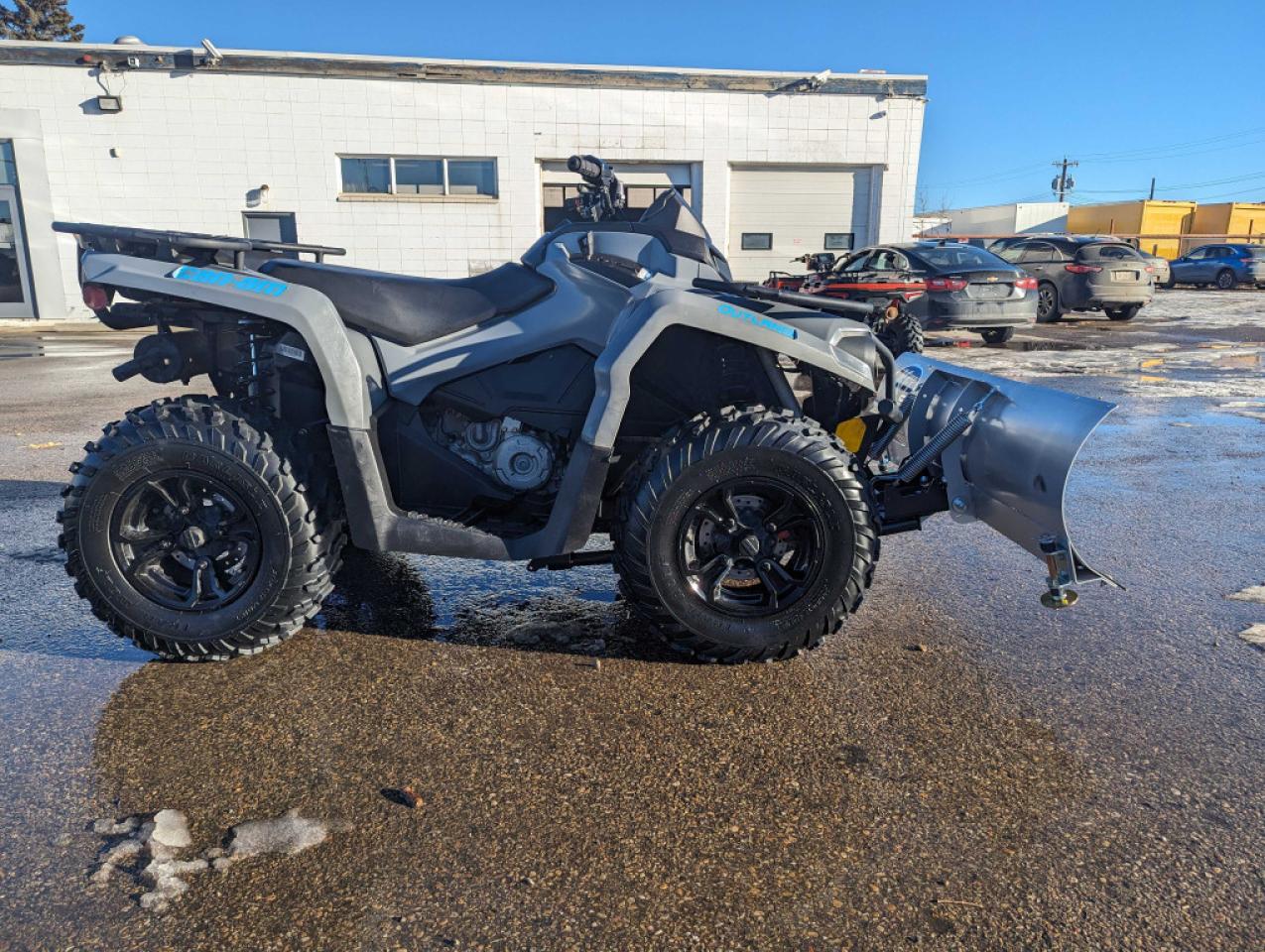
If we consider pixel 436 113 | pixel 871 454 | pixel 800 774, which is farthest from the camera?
pixel 436 113

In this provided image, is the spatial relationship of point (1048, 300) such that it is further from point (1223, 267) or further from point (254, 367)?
point (1223, 267)

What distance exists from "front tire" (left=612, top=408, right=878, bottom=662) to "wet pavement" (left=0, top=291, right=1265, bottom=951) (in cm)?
19

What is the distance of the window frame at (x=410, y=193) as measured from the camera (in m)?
18.9

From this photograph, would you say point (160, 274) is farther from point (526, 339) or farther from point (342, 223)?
point (342, 223)

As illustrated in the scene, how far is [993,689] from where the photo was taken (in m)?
2.86

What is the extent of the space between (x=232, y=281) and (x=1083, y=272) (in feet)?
56.1

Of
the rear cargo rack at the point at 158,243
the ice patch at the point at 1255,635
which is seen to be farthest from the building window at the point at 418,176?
the ice patch at the point at 1255,635

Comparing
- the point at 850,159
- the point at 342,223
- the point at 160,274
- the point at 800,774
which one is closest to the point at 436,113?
the point at 342,223

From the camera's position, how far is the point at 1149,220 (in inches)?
1561

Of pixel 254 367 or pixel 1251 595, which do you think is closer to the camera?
pixel 254 367

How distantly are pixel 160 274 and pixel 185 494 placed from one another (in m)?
0.71

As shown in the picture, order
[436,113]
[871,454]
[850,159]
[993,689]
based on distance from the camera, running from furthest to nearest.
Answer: [850,159] < [436,113] < [871,454] < [993,689]

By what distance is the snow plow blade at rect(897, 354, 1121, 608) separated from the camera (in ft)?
8.67

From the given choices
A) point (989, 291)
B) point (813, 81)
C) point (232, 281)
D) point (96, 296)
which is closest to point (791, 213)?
point (813, 81)
